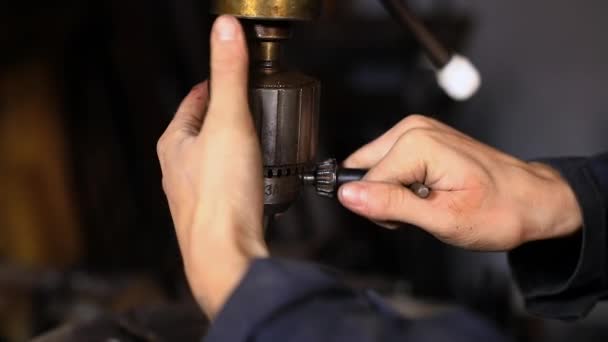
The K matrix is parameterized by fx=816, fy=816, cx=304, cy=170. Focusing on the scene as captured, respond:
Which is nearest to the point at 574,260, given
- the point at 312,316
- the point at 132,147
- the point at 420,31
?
the point at 420,31

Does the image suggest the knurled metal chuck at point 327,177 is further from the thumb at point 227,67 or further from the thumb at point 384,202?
the thumb at point 227,67

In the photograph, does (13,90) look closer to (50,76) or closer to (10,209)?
(50,76)

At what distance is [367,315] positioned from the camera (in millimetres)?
473

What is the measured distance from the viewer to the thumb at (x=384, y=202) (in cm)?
62

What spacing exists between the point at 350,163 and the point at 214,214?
25 centimetres

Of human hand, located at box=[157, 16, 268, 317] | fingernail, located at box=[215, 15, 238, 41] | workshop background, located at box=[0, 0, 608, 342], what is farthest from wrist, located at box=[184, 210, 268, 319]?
workshop background, located at box=[0, 0, 608, 342]

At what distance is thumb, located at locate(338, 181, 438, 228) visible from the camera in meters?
0.62

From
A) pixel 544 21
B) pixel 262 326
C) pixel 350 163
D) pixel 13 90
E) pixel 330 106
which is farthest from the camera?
pixel 544 21

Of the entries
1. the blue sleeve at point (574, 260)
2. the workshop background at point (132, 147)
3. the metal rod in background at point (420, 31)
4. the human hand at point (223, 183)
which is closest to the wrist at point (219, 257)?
the human hand at point (223, 183)

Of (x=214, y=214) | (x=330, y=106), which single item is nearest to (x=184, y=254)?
(x=214, y=214)

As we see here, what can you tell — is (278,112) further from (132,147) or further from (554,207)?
(132,147)

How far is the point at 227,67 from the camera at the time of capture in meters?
0.51

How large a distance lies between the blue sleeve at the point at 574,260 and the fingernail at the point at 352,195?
0.25 m

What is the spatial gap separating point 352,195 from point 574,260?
0.30 m
